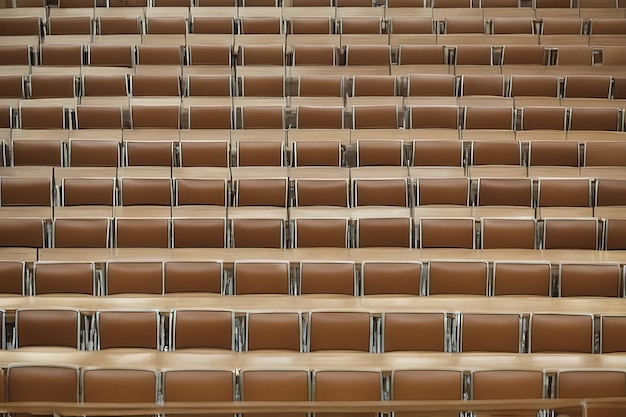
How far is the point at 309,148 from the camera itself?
1.55 metres

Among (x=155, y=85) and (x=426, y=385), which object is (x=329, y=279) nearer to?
(x=426, y=385)

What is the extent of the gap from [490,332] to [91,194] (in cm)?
68

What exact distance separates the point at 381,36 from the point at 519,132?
15.8 inches

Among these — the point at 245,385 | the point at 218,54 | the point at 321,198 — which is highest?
the point at 218,54

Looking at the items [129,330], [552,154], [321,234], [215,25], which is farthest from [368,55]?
[129,330]

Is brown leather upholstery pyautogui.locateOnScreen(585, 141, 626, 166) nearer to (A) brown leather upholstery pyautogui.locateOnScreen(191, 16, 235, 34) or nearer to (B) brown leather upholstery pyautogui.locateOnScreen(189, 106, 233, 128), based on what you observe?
(B) brown leather upholstery pyautogui.locateOnScreen(189, 106, 233, 128)

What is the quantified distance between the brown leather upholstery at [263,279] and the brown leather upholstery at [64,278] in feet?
0.68

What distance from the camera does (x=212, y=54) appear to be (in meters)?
1.80

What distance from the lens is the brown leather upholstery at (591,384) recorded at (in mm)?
1010

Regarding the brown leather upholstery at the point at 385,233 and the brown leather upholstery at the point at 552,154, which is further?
the brown leather upholstery at the point at 552,154

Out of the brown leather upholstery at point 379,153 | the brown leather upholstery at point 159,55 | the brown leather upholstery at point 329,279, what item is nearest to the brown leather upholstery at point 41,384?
the brown leather upholstery at point 329,279

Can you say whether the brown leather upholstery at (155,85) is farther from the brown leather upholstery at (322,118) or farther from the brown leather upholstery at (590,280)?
the brown leather upholstery at (590,280)

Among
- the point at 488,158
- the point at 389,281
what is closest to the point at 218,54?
the point at 488,158

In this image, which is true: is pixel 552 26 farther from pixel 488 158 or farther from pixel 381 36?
pixel 488 158
